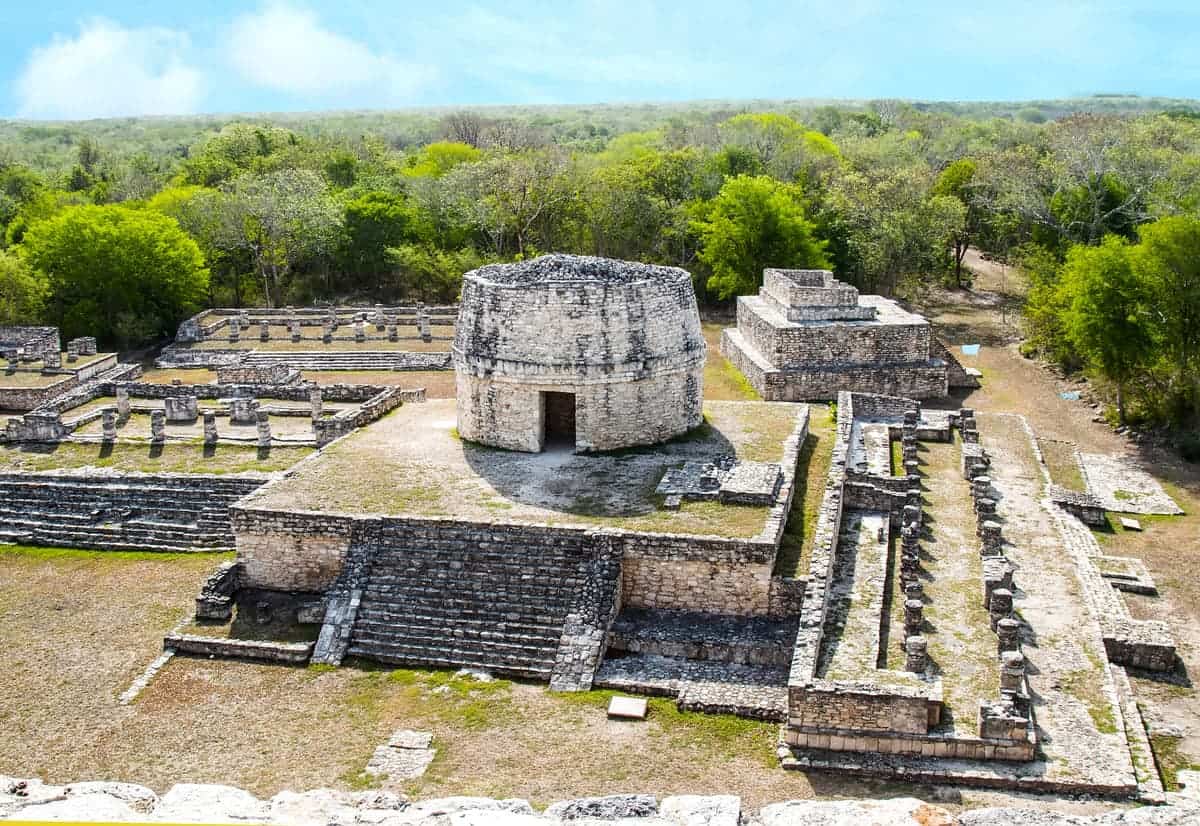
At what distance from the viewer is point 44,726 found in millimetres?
12969

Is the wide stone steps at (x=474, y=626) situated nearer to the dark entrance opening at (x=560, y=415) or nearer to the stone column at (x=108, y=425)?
the dark entrance opening at (x=560, y=415)

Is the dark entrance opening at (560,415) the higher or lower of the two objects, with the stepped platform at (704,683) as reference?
higher

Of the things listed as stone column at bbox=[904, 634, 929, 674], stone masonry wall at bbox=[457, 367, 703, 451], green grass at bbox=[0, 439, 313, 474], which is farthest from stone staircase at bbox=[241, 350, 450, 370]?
stone column at bbox=[904, 634, 929, 674]

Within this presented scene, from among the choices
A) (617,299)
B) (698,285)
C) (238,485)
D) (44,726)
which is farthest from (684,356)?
(698,285)

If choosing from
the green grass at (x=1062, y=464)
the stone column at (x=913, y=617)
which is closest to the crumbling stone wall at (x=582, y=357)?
the stone column at (x=913, y=617)

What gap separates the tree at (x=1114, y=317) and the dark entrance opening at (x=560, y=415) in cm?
1328

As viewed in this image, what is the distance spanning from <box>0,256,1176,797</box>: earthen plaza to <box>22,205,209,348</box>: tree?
12.0m

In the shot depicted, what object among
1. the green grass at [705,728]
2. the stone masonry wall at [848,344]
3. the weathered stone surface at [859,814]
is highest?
the weathered stone surface at [859,814]

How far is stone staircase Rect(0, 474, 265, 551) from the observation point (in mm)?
18938

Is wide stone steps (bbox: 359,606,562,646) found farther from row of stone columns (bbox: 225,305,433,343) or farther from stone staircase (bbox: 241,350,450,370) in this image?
row of stone columns (bbox: 225,305,433,343)

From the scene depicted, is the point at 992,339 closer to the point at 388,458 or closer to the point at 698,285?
the point at 698,285

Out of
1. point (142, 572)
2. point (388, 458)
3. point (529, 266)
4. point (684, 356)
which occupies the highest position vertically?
point (529, 266)

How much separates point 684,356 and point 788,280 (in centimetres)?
1192

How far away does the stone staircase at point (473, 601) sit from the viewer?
14.4 m
